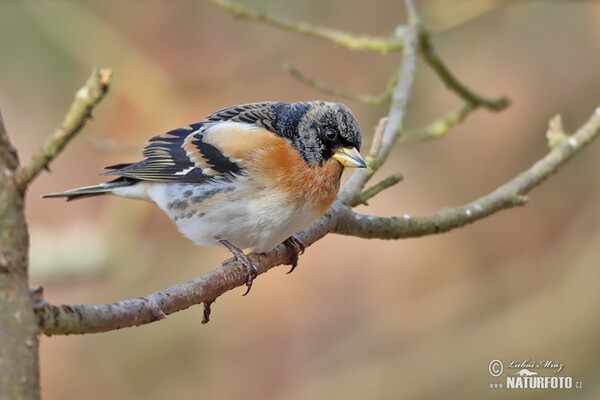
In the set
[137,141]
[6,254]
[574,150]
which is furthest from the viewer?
[137,141]

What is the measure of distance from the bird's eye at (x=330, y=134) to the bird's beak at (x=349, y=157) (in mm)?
62

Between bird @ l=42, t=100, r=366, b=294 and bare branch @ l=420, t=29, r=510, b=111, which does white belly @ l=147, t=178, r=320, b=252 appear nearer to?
bird @ l=42, t=100, r=366, b=294

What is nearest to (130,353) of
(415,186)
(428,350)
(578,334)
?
(428,350)

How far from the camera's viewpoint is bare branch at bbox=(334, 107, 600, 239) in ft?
9.39

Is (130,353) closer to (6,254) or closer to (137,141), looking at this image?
(137,141)

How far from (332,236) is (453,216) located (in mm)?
3276

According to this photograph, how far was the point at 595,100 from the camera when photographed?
234 inches

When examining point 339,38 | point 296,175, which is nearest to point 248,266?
point 296,175

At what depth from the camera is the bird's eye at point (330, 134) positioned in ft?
9.94

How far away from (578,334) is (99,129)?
4.40 metres

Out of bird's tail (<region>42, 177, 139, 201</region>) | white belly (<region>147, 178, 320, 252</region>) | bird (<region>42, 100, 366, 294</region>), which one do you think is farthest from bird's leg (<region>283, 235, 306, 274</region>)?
bird's tail (<region>42, 177, 139, 201</region>)

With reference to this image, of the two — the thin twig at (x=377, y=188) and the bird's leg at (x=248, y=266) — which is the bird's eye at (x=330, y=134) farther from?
the bird's leg at (x=248, y=266)

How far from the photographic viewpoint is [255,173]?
3.00 meters

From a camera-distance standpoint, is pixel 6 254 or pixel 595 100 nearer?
pixel 6 254
